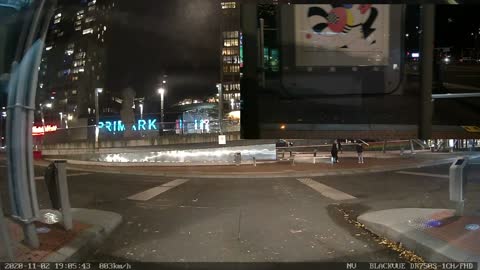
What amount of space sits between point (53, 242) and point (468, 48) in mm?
5824

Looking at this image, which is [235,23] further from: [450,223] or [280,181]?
[280,181]

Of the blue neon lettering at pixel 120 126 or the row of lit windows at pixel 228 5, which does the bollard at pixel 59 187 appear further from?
the blue neon lettering at pixel 120 126

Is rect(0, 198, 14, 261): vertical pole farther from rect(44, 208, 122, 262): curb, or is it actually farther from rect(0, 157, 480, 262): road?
rect(0, 157, 480, 262): road

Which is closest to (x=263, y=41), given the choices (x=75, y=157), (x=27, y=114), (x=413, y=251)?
(x=27, y=114)

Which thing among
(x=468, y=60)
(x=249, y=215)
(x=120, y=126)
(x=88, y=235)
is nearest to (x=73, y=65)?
(x=120, y=126)

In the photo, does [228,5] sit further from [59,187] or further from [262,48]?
[59,187]

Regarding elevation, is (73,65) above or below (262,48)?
above

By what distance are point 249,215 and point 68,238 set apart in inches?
156

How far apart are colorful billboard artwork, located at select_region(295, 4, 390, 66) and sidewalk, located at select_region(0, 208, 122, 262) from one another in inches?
171

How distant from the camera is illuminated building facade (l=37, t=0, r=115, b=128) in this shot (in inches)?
247

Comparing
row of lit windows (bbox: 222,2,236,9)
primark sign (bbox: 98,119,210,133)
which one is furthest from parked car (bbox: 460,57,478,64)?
primark sign (bbox: 98,119,210,133)

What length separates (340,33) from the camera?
10.6ft

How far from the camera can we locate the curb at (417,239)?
19.2 ft

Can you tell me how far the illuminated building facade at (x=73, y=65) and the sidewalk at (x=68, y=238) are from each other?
2470 millimetres
